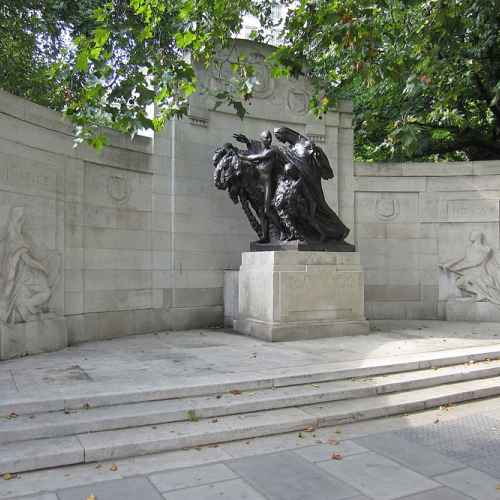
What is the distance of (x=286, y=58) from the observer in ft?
24.1

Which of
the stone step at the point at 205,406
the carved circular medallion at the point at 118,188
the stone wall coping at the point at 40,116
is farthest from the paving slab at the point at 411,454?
the carved circular medallion at the point at 118,188

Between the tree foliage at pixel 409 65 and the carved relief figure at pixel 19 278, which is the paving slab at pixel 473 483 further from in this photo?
the carved relief figure at pixel 19 278

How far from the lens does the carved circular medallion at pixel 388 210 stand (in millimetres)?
12953

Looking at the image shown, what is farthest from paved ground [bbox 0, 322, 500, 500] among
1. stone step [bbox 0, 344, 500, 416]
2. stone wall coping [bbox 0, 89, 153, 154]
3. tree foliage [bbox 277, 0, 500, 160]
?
stone wall coping [bbox 0, 89, 153, 154]

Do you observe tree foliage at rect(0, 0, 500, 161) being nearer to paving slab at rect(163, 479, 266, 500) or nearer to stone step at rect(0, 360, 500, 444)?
stone step at rect(0, 360, 500, 444)

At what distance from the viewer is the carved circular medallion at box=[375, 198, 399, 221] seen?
42.5 ft

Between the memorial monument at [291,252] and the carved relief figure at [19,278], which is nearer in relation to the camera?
the carved relief figure at [19,278]

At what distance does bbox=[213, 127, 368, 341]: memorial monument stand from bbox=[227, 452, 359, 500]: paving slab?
4445 mm

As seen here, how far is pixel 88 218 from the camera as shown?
9141 millimetres

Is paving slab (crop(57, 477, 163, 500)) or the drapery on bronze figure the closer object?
paving slab (crop(57, 477, 163, 500))

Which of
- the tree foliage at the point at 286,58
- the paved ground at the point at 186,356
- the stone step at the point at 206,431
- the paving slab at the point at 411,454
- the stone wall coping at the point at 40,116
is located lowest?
the paving slab at the point at 411,454

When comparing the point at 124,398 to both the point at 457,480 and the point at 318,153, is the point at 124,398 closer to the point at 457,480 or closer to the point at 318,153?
the point at 457,480

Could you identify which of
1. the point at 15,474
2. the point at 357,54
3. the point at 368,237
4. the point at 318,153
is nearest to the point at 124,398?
the point at 15,474

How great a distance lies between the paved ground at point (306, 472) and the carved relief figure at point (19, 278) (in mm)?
3990
